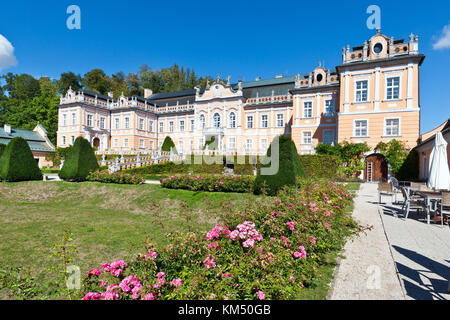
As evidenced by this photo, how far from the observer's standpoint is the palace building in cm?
2092

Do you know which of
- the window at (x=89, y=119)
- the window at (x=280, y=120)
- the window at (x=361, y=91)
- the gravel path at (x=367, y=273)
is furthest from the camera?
the window at (x=89, y=119)

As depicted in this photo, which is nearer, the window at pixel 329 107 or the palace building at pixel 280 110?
the palace building at pixel 280 110

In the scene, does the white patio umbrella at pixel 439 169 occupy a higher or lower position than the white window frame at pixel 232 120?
lower

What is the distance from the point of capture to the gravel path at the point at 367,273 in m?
3.32

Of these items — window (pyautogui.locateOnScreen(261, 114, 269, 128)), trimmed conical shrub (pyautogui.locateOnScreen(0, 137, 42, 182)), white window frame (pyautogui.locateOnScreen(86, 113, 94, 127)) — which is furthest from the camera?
white window frame (pyautogui.locateOnScreen(86, 113, 94, 127))

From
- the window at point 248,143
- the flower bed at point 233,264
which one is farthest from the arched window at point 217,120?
the flower bed at point 233,264

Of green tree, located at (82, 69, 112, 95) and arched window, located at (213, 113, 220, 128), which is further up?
green tree, located at (82, 69, 112, 95)

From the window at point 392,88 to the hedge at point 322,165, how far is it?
285 inches

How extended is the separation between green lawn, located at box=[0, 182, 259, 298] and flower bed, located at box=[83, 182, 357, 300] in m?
0.56

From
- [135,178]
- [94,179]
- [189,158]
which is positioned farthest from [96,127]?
[135,178]

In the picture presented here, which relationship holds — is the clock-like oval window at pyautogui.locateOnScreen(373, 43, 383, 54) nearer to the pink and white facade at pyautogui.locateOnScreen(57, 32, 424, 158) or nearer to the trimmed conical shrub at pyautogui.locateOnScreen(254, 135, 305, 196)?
the pink and white facade at pyautogui.locateOnScreen(57, 32, 424, 158)

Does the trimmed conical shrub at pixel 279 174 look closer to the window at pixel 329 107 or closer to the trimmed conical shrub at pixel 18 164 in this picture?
the trimmed conical shrub at pixel 18 164

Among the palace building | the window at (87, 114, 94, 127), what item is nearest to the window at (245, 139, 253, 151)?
the palace building

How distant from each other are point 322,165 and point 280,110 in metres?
13.3
